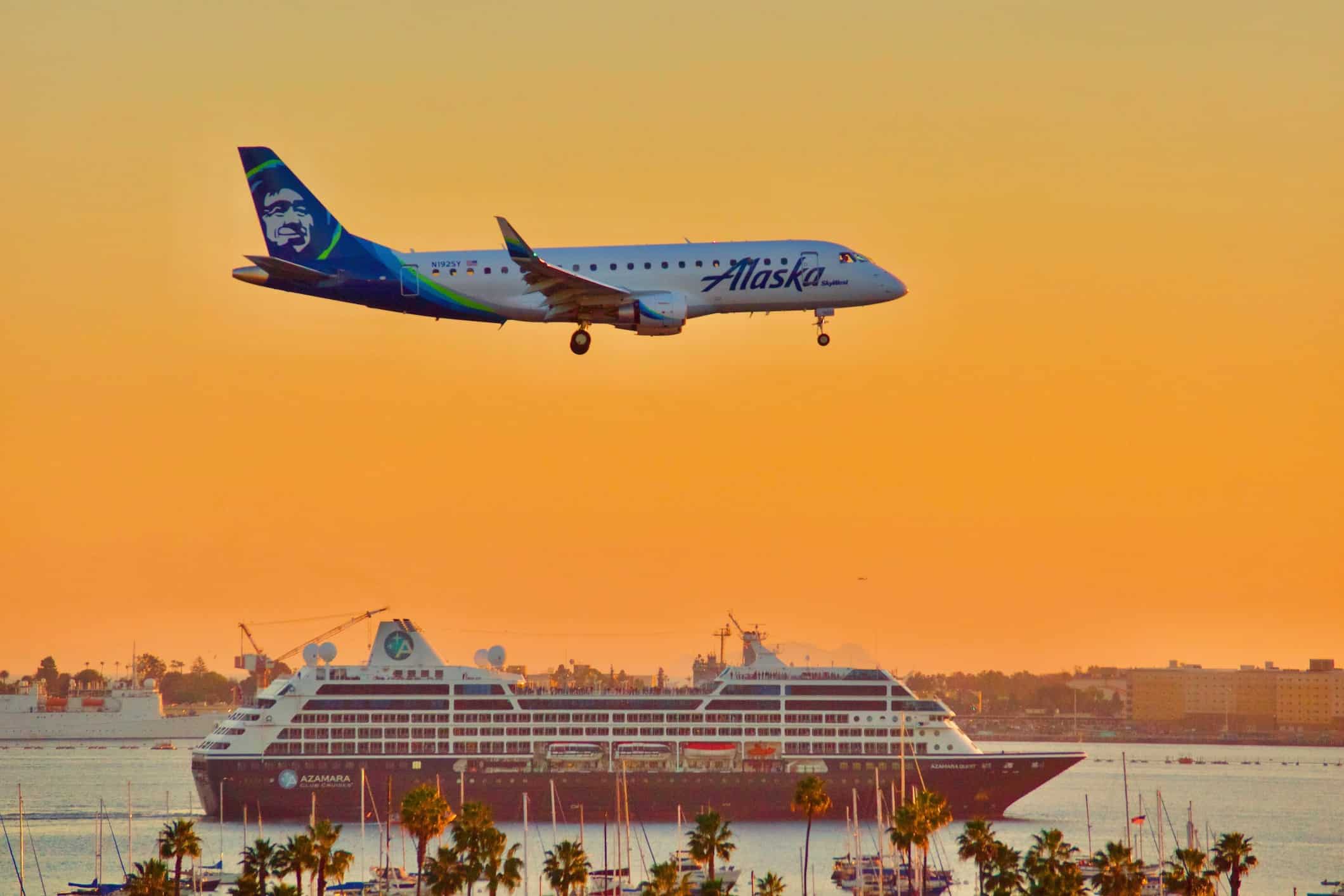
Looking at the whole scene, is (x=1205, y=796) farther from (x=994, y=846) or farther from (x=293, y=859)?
A: (x=293, y=859)

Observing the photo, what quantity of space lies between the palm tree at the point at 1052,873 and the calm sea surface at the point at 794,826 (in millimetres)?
20739

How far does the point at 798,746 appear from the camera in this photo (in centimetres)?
10488

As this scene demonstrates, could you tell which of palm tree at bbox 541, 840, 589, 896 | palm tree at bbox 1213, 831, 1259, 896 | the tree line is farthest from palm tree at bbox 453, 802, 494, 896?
palm tree at bbox 1213, 831, 1259, 896

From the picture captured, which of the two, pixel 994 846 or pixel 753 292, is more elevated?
pixel 753 292

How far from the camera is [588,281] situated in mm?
49719

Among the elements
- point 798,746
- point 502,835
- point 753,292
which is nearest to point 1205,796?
point 798,746

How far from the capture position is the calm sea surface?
95250 millimetres

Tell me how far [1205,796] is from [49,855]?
87785mm

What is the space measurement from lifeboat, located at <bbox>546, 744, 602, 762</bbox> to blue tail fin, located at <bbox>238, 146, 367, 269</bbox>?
170ft

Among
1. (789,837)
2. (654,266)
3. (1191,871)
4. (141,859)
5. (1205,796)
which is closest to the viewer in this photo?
(654,266)

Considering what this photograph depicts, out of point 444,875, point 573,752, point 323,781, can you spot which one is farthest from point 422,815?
point 573,752

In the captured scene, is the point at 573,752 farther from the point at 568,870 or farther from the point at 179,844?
the point at 568,870

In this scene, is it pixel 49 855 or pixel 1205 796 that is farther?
pixel 1205 796

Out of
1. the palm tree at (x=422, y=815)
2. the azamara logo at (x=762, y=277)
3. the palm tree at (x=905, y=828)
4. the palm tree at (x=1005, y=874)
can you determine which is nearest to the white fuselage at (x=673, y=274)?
the azamara logo at (x=762, y=277)
